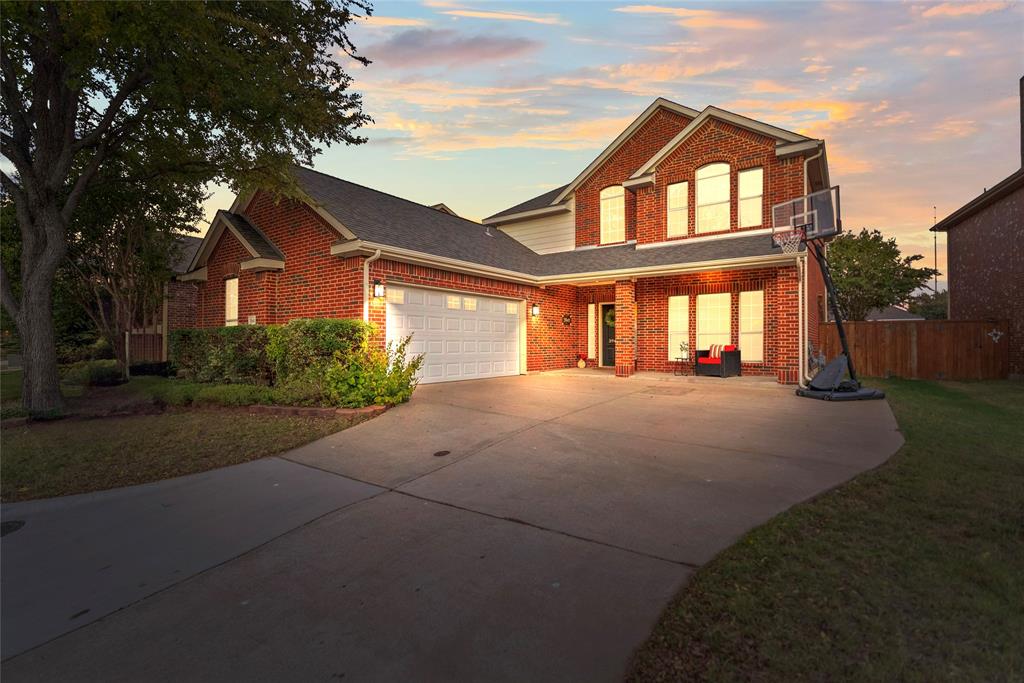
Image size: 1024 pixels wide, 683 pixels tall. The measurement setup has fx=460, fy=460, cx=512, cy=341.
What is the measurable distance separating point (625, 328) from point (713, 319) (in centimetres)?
266

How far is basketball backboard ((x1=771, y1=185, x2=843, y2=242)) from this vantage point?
9797 mm

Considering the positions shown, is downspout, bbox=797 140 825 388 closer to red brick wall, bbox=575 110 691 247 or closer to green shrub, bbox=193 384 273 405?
red brick wall, bbox=575 110 691 247

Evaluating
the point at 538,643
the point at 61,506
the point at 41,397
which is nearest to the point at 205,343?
the point at 41,397

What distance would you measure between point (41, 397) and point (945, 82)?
801 inches

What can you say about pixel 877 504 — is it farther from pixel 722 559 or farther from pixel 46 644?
pixel 46 644

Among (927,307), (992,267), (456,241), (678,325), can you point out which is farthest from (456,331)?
(927,307)

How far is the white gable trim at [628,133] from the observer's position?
15.5 metres

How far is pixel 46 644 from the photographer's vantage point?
98.7 inches

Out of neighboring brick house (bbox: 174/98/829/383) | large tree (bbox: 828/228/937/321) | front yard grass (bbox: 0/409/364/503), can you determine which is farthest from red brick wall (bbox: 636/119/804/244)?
large tree (bbox: 828/228/937/321)

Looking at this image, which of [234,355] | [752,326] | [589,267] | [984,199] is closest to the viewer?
[234,355]

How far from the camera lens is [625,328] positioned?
1361cm

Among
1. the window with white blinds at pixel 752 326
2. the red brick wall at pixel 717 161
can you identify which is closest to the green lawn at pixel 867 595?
the window with white blinds at pixel 752 326

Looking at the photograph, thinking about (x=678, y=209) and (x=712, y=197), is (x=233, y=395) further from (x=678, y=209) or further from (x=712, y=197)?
(x=712, y=197)

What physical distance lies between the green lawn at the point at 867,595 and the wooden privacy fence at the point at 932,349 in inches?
511
